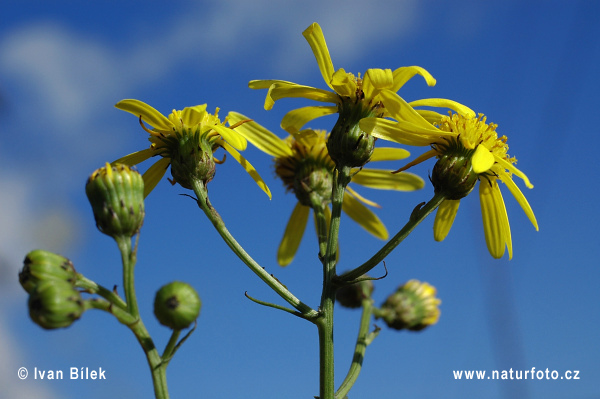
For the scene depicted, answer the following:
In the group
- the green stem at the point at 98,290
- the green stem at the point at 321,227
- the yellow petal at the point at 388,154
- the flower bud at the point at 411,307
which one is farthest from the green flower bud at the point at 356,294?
the green stem at the point at 98,290

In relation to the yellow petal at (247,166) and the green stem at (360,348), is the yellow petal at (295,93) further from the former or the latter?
the green stem at (360,348)

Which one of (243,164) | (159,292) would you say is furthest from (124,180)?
(243,164)

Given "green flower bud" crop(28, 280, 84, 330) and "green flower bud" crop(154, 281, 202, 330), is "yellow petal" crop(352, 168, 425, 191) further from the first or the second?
"green flower bud" crop(28, 280, 84, 330)

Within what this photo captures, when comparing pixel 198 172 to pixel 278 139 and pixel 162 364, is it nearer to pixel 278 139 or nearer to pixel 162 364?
pixel 278 139

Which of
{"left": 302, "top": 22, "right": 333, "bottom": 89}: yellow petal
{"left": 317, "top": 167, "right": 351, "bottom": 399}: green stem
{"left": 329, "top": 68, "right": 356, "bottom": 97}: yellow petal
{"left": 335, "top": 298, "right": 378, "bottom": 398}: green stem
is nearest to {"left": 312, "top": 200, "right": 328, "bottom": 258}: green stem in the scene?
{"left": 317, "top": 167, "right": 351, "bottom": 399}: green stem

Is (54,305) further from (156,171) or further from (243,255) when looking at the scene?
(156,171)
